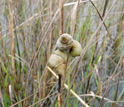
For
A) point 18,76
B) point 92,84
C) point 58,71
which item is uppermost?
Result: point 58,71

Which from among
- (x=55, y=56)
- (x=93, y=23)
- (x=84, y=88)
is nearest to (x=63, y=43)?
(x=55, y=56)

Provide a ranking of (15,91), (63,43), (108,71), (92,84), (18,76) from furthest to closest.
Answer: (108,71) < (92,84) < (18,76) < (15,91) < (63,43)

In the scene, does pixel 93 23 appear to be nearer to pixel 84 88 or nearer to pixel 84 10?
pixel 84 10

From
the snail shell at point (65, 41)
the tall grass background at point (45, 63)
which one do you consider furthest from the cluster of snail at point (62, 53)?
the tall grass background at point (45, 63)

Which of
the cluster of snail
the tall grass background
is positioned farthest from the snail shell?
the tall grass background

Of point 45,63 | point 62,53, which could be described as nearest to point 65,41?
point 62,53

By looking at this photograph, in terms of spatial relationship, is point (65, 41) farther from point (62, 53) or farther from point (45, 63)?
point (45, 63)

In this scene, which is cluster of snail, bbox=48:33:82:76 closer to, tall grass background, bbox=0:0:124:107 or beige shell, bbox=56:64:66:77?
beige shell, bbox=56:64:66:77

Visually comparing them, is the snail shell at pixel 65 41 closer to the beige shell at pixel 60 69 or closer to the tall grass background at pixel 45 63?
the beige shell at pixel 60 69
